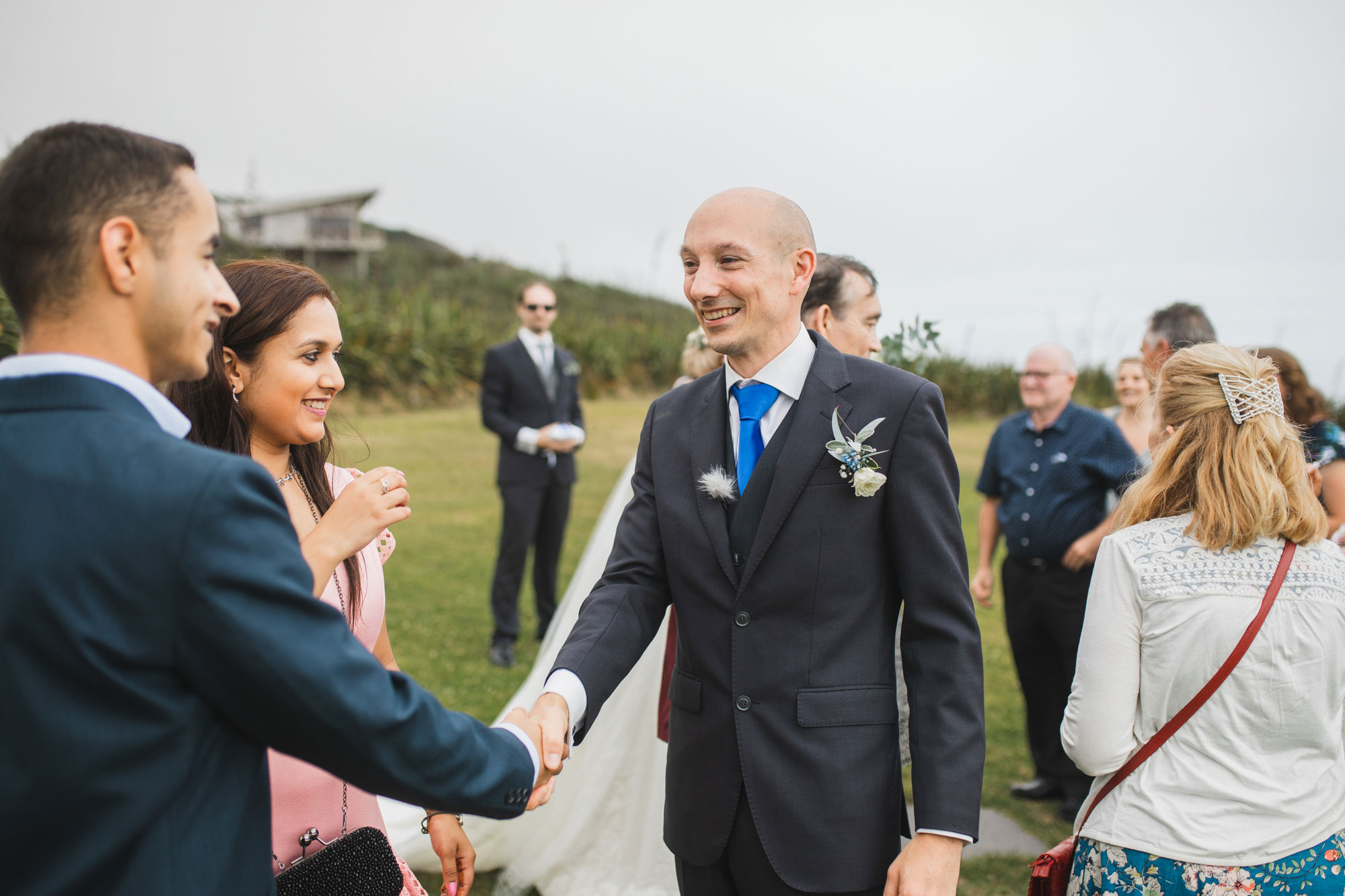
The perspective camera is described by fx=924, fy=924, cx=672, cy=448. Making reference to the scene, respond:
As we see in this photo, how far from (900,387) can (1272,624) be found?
1.03 meters

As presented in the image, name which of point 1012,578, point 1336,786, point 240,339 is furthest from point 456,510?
point 1336,786

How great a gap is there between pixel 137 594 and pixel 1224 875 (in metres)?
2.33

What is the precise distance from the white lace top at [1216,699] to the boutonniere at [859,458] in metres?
0.71

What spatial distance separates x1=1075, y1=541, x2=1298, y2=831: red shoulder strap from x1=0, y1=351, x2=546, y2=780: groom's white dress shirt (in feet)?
7.40

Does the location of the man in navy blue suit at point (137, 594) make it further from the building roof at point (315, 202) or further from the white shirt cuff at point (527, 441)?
the building roof at point (315, 202)

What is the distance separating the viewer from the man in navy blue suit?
1.15 metres

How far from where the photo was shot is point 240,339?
89.1 inches

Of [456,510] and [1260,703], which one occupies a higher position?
[1260,703]

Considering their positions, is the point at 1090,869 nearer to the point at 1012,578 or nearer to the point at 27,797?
the point at 27,797

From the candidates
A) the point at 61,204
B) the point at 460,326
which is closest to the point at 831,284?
the point at 61,204

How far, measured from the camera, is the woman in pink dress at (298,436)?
2.11 meters

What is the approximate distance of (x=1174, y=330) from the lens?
4.72 metres

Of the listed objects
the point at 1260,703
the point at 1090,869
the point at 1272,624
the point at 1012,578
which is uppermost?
the point at 1272,624

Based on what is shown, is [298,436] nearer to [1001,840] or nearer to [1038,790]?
[1001,840]
